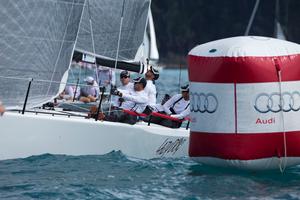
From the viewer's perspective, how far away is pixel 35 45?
30.4 ft

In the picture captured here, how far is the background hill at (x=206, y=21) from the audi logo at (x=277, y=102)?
189 ft

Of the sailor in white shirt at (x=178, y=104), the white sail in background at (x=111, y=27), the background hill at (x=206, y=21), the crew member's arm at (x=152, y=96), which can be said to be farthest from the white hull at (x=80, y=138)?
the background hill at (x=206, y=21)

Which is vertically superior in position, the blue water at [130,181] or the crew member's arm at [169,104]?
the crew member's arm at [169,104]

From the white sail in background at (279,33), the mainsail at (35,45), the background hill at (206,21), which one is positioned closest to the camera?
the mainsail at (35,45)

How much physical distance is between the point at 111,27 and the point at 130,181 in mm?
4189

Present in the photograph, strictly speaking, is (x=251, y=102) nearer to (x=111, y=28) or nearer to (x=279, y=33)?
(x=111, y=28)

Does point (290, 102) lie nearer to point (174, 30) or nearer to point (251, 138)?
point (251, 138)

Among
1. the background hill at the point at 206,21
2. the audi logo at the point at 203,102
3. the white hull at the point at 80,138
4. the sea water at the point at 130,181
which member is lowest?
the sea water at the point at 130,181

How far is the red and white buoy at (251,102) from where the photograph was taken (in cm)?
721

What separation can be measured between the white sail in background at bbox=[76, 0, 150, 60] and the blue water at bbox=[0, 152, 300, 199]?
2506mm

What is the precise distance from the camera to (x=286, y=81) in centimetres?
728

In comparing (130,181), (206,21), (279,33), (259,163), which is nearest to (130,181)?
(130,181)

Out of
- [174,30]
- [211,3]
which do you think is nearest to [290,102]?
[174,30]

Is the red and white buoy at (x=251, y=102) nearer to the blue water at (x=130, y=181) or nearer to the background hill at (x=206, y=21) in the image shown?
the blue water at (x=130, y=181)
